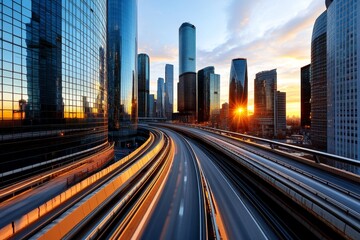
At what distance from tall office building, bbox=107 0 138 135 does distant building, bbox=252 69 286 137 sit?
11989cm

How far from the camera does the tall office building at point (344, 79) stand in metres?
54.4

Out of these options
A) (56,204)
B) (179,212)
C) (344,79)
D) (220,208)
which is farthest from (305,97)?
(56,204)

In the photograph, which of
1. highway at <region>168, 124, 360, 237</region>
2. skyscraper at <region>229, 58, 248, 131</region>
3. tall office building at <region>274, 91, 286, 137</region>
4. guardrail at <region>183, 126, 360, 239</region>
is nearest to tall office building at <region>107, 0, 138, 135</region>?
highway at <region>168, 124, 360, 237</region>

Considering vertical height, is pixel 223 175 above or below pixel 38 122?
below

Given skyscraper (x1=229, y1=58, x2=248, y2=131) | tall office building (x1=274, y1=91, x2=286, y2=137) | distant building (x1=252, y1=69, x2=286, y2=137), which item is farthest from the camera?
skyscraper (x1=229, y1=58, x2=248, y2=131)

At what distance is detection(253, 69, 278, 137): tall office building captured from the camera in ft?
521

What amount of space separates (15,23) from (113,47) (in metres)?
66.6

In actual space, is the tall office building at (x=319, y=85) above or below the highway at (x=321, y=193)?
above

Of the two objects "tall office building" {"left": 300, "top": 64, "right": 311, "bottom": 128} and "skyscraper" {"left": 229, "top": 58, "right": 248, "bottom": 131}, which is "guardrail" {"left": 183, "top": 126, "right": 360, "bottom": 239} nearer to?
"skyscraper" {"left": 229, "top": 58, "right": 248, "bottom": 131}

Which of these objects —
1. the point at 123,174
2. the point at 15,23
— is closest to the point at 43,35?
the point at 15,23

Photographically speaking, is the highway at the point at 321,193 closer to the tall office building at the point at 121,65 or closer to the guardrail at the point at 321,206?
the guardrail at the point at 321,206

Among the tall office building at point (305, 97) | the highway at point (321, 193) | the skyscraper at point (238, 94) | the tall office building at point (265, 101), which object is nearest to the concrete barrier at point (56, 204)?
the highway at point (321, 193)

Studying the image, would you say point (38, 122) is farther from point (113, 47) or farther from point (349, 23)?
point (349, 23)

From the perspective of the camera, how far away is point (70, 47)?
1171 inches
